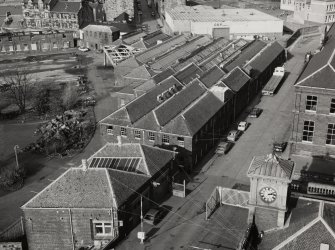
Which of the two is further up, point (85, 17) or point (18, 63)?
point (85, 17)

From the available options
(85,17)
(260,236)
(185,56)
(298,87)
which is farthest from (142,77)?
(85,17)

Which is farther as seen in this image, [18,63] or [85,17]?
[85,17]

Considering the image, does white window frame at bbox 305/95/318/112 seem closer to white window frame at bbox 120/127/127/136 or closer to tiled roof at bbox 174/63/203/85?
tiled roof at bbox 174/63/203/85

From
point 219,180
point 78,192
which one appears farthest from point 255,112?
point 78,192

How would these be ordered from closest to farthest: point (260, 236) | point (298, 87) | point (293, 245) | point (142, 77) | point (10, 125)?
1. point (293, 245)
2. point (260, 236)
3. point (298, 87)
4. point (10, 125)
5. point (142, 77)

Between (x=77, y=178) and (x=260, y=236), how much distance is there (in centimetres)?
2018

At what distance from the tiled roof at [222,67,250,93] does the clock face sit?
44152mm

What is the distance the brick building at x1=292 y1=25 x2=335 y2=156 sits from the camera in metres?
63.6

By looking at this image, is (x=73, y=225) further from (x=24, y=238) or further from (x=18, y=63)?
(x=18, y=63)

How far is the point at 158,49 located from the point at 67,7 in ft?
201

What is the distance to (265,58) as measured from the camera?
106750 mm

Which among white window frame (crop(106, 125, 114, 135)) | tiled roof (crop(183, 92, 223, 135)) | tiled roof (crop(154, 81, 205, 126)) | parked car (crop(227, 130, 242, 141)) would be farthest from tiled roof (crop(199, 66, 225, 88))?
white window frame (crop(106, 125, 114, 135))

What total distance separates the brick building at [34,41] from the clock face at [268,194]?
399 ft

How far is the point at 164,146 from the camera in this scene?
219 ft
